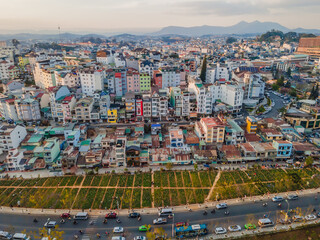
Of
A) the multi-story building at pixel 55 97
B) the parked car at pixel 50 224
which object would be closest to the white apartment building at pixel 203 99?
the multi-story building at pixel 55 97

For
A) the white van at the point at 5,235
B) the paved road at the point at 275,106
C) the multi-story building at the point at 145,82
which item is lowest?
the white van at the point at 5,235

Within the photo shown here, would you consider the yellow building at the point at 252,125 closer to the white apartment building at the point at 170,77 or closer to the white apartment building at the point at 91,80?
the white apartment building at the point at 170,77

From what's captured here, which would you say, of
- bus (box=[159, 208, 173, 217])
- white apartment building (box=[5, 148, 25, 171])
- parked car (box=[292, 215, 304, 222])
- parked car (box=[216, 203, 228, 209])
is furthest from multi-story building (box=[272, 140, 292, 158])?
white apartment building (box=[5, 148, 25, 171])

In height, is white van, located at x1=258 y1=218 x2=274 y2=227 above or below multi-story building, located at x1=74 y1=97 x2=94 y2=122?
below

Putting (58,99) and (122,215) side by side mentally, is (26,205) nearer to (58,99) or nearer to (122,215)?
(122,215)

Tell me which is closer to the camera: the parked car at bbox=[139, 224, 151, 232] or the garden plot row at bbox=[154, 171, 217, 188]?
the parked car at bbox=[139, 224, 151, 232]

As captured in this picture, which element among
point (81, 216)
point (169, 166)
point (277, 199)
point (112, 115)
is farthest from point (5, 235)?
point (277, 199)

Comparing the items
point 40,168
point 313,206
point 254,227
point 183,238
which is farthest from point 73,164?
point 313,206

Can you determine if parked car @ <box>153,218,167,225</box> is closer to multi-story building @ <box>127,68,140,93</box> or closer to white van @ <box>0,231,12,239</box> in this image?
white van @ <box>0,231,12,239</box>
